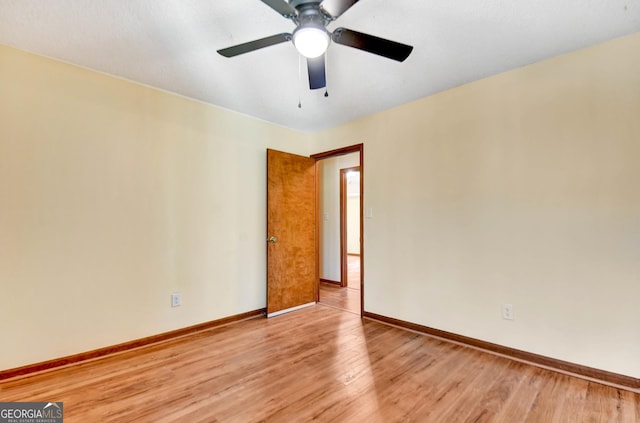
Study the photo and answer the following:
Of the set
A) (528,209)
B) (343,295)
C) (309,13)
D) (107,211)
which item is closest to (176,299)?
(107,211)

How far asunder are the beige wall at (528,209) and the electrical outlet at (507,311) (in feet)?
0.18

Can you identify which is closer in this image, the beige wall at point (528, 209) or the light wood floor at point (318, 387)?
the light wood floor at point (318, 387)

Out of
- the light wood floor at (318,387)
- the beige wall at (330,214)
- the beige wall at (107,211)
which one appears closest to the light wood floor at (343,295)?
the beige wall at (330,214)

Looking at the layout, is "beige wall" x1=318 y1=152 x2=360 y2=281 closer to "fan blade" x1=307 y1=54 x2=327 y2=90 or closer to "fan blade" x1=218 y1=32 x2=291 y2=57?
"fan blade" x1=307 y1=54 x2=327 y2=90

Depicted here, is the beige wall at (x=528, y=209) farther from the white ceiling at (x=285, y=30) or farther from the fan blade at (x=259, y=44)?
the fan blade at (x=259, y=44)

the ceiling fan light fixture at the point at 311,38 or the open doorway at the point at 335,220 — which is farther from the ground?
the ceiling fan light fixture at the point at 311,38

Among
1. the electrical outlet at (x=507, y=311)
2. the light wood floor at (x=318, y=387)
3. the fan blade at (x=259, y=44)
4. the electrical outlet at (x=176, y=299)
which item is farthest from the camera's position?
the electrical outlet at (x=176, y=299)

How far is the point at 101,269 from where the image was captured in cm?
234

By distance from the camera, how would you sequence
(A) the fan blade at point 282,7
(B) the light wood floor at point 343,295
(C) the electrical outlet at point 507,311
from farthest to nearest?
(B) the light wood floor at point 343,295
(C) the electrical outlet at point 507,311
(A) the fan blade at point 282,7

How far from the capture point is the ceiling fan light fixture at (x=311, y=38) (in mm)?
1378

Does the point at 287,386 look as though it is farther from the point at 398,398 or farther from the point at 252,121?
the point at 252,121

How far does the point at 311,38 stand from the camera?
1.40m

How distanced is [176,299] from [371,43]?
2.75 metres

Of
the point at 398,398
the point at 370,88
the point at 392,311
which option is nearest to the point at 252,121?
the point at 370,88
